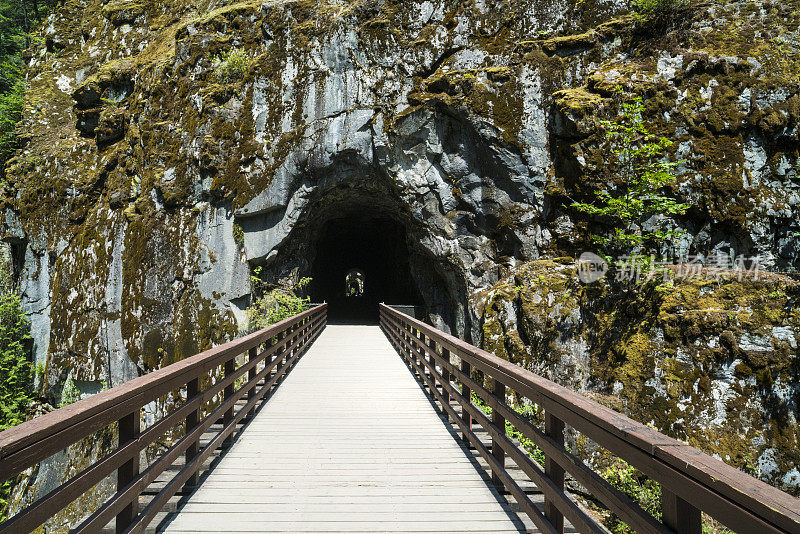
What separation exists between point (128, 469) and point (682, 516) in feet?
9.09

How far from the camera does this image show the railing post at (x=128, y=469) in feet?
7.55

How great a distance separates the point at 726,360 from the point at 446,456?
7714 millimetres

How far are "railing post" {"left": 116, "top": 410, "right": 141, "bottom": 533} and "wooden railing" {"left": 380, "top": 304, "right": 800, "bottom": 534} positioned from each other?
2.38 meters

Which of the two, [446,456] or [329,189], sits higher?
[329,189]

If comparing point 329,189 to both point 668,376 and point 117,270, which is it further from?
point 668,376

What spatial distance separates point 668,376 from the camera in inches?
341

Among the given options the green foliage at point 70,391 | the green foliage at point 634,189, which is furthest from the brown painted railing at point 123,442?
the green foliage at point 70,391

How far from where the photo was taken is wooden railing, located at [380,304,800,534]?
117 cm

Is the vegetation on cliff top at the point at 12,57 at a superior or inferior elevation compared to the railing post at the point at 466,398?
superior

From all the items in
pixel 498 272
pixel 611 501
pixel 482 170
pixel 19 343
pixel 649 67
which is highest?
pixel 649 67

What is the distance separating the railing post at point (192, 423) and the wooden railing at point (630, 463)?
7.77 feet

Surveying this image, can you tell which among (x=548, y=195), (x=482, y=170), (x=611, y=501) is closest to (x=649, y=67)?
(x=548, y=195)

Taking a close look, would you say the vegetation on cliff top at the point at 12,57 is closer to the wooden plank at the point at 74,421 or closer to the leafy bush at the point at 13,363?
the leafy bush at the point at 13,363

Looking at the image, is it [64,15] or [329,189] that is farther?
[64,15]
